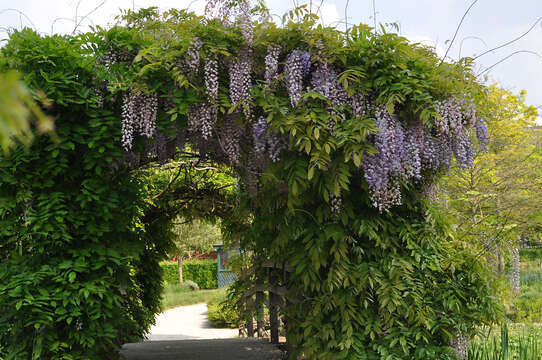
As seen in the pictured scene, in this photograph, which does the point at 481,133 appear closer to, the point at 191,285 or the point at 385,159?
the point at 385,159

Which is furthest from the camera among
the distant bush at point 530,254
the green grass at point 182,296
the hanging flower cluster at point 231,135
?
the distant bush at point 530,254

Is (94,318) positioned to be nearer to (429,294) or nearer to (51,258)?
(51,258)

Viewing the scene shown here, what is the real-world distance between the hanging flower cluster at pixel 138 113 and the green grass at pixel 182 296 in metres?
13.3


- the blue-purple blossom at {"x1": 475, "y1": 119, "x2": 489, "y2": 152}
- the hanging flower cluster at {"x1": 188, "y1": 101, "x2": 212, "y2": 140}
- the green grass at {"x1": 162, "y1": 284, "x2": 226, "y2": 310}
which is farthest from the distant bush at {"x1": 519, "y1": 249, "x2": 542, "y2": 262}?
the hanging flower cluster at {"x1": 188, "y1": 101, "x2": 212, "y2": 140}

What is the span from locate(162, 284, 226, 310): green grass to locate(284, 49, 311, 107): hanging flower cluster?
13.5 metres

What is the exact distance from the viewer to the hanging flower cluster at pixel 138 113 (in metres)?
2.90

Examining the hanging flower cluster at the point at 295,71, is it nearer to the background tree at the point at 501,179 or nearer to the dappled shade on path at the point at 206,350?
the dappled shade on path at the point at 206,350

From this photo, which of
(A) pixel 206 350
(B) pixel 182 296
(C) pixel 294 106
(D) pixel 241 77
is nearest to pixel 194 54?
(D) pixel 241 77

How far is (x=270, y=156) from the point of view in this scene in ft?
9.93

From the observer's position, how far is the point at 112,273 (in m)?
3.07

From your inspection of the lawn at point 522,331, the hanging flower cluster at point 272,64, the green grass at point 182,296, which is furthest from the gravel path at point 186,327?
the hanging flower cluster at point 272,64

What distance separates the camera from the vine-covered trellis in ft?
9.38

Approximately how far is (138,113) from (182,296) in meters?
15.0

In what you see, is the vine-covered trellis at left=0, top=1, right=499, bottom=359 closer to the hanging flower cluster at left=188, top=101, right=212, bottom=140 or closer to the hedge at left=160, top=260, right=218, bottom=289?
the hanging flower cluster at left=188, top=101, right=212, bottom=140
